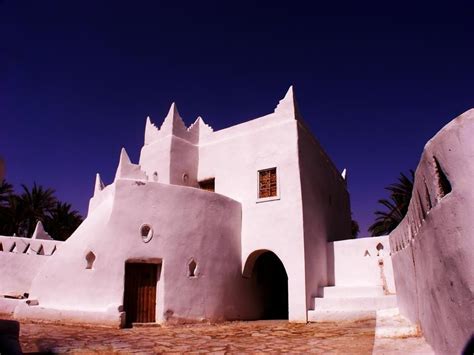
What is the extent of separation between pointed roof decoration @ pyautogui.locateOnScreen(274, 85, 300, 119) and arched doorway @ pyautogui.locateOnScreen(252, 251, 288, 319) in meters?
5.17

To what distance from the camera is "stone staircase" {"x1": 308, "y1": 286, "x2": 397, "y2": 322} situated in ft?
37.6

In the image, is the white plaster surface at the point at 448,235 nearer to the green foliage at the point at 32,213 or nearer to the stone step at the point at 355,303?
the stone step at the point at 355,303

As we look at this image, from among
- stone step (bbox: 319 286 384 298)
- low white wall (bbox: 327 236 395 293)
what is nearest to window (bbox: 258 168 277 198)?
low white wall (bbox: 327 236 395 293)

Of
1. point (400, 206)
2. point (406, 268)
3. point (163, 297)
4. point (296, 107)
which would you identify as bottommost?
point (163, 297)

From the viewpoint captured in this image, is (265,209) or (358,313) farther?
(265,209)

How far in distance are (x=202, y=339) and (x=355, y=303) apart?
550 cm

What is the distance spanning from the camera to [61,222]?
3281 centimetres

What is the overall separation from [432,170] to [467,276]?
2.86ft

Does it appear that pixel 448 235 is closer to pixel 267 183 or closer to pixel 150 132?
pixel 267 183

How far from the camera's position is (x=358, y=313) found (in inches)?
453

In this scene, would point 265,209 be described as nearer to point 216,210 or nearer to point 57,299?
point 216,210

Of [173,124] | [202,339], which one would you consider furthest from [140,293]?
[173,124]

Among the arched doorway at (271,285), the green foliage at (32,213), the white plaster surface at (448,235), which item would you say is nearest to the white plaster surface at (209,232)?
the arched doorway at (271,285)

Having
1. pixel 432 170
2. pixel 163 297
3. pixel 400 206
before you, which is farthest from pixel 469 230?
pixel 400 206
